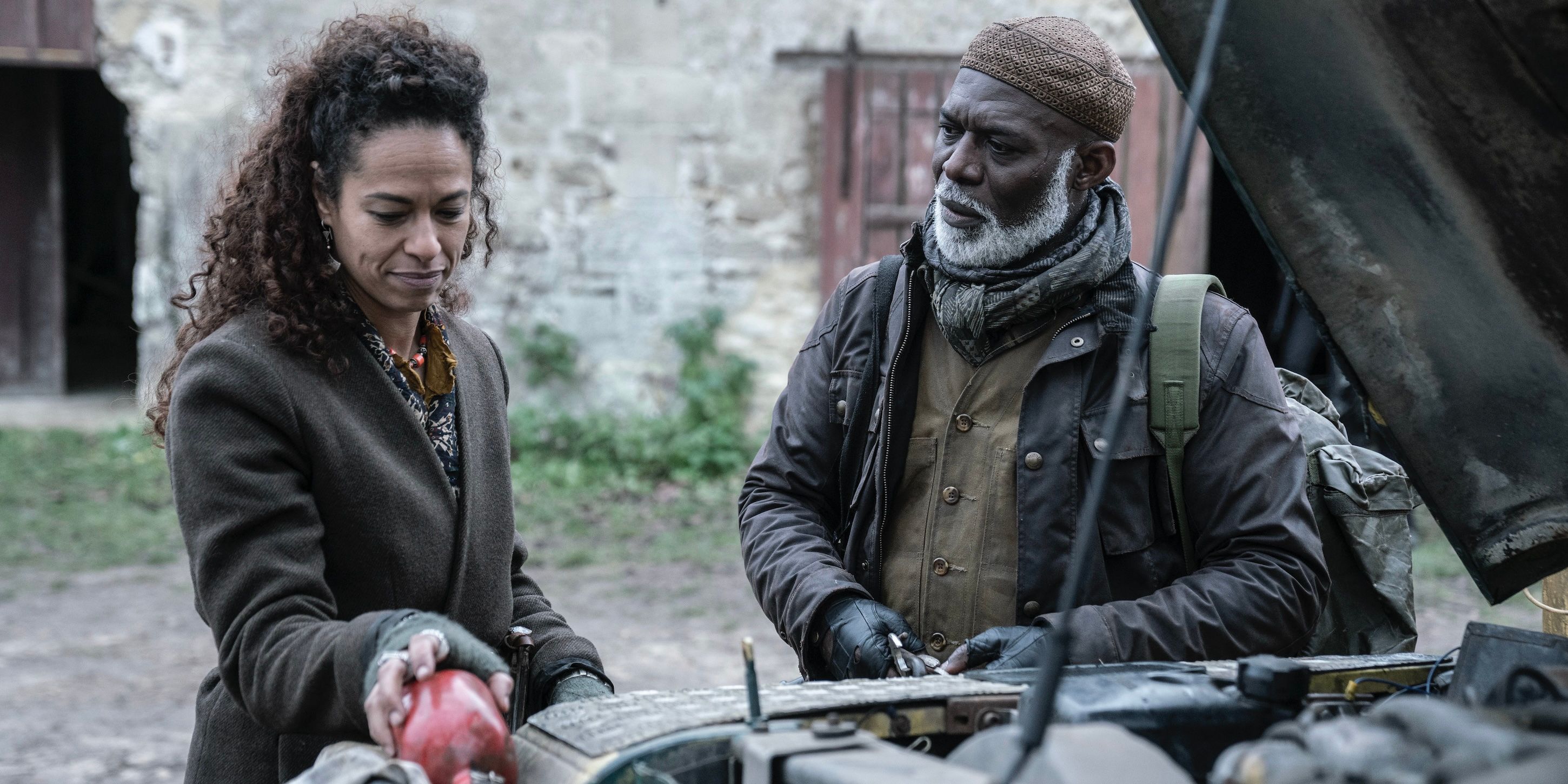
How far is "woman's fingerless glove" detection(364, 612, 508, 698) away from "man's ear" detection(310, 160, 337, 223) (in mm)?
679

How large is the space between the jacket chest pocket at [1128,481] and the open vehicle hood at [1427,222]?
0.49 metres

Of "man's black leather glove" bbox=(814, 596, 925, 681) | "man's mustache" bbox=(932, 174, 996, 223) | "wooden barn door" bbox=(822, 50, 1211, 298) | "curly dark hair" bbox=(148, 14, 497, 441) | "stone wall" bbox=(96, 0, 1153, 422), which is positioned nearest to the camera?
"curly dark hair" bbox=(148, 14, 497, 441)

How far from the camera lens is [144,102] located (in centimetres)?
803

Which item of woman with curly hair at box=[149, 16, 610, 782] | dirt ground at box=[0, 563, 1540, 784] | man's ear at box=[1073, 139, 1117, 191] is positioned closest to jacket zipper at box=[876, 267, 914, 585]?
man's ear at box=[1073, 139, 1117, 191]

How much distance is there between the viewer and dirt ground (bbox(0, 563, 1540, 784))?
4348mm

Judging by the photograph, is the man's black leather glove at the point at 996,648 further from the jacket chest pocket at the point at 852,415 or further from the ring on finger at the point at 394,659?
the ring on finger at the point at 394,659

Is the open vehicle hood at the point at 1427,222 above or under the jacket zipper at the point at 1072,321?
above

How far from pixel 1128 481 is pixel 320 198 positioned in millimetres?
1353

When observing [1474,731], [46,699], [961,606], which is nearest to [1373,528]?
[961,606]

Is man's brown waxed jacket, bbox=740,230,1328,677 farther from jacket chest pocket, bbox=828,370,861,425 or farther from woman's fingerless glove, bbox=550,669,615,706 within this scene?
woman's fingerless glove, bbox=550,669,615,706

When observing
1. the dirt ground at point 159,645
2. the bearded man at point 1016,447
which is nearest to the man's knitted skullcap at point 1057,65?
the bearded man at point 1016,447

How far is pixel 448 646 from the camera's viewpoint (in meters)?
1.52

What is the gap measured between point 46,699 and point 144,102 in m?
4.51

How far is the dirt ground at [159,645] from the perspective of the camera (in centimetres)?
435
